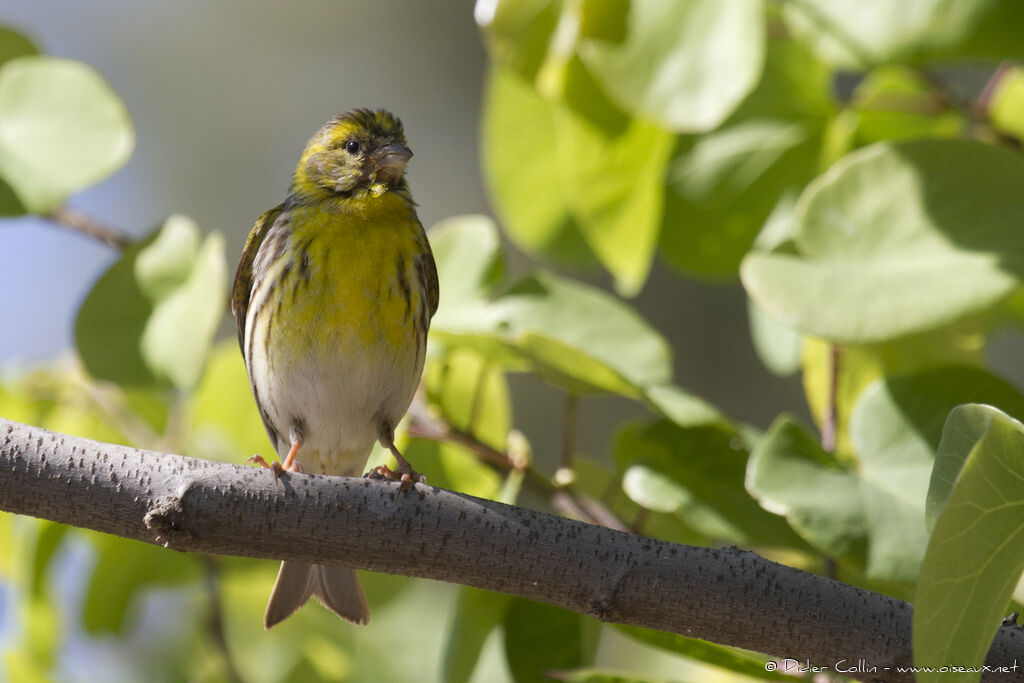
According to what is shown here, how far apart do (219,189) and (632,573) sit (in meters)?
6.58

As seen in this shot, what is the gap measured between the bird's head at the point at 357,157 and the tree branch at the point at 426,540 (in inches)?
51.5

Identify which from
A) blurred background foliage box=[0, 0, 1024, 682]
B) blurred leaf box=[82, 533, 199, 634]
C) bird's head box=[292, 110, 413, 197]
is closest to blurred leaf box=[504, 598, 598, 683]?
blurred background foliage box=[0, 0, 1024, 682]

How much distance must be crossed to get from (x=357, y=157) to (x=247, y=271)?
15.3 inches

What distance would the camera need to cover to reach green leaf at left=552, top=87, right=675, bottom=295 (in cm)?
202

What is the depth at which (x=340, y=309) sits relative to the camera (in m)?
2.39

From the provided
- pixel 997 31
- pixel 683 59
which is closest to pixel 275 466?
pixel 683 59

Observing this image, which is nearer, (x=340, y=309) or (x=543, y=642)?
(x=543, y=642)

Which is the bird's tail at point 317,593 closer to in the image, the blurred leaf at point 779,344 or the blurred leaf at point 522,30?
the blurred leaf at point 779,344

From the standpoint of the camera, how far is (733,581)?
54.3 inches

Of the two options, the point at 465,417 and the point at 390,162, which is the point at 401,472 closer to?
the point at 465,417

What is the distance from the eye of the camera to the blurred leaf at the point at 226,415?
7.86ft

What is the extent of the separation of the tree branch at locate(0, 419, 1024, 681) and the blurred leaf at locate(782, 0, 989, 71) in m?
0.82

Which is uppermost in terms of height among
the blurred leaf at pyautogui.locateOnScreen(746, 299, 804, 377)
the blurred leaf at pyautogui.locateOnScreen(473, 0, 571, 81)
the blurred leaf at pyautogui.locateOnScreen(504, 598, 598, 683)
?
the blurred leaf at pyautogui.locateOnScreen(473, 0, 571, 81)

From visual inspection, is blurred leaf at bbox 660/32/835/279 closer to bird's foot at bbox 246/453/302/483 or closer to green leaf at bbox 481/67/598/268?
green leaf at bbox 481/67/598/268
